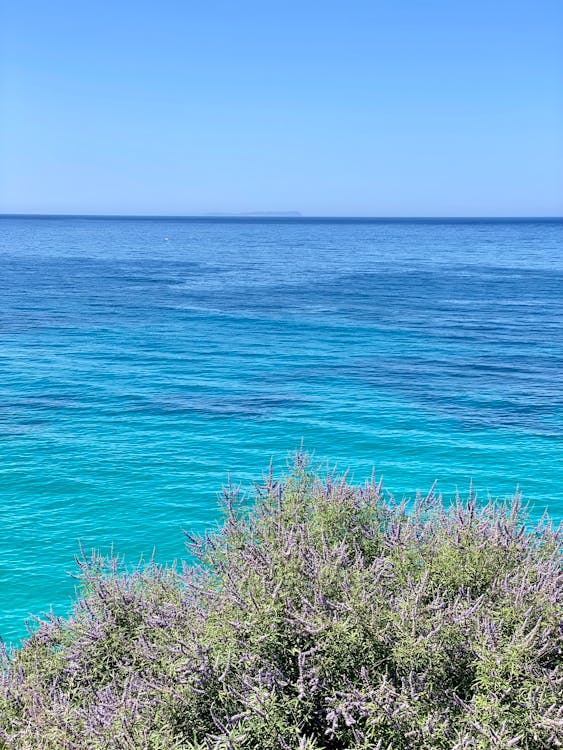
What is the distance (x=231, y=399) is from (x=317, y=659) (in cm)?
2931

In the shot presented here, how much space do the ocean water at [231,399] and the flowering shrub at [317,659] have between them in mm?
7844

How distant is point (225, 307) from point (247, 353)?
1907cm

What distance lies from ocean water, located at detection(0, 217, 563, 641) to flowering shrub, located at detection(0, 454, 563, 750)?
25.7 ft

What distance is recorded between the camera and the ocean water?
2683 cm

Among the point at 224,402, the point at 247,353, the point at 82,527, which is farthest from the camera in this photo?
the point at 247,353

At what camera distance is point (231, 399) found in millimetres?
39125

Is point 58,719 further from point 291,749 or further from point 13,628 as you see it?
point 13,628

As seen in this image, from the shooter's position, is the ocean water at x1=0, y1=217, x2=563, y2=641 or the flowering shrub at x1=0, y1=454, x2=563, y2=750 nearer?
the flowering shrub at x1=0, y1=454, x2=563, y2=750

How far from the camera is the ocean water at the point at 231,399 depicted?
1056 inches

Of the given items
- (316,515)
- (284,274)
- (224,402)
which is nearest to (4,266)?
(284,274)

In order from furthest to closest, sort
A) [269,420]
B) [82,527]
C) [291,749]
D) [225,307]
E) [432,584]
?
[225,307]
[269,420]
[82,527]
[432,584]
[291,749]

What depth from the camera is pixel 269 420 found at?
35.8m

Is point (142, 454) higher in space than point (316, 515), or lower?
lower

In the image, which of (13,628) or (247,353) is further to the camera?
(247,353)
